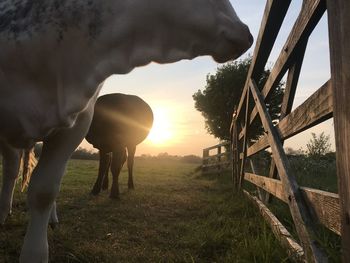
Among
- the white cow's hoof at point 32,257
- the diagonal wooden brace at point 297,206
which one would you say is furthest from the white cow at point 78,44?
the diagonal wooden brace at point 297,206

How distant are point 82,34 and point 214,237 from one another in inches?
69.2

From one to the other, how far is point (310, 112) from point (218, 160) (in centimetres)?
1128

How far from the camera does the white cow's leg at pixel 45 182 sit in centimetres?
176

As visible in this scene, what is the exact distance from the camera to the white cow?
4.25ft

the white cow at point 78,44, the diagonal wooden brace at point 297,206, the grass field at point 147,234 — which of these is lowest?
the grass field at point 147,234

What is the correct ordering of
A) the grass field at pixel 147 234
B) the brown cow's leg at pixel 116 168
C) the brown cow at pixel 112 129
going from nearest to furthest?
1. the grass field at pixel 147 234
2. the brown cow's leg at pixel 116 168
3. the brown cow at pixel 112 129

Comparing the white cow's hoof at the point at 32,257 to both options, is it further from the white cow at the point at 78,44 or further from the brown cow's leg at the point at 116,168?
the brown cow's leg at the point at 116,168

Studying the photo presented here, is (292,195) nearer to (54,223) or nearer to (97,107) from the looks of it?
(54,223)

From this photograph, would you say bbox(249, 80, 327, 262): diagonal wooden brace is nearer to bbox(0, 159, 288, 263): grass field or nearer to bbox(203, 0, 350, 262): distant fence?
bbox(203, 0, 350, 262): distant fence

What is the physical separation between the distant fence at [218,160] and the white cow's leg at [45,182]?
9.76 m

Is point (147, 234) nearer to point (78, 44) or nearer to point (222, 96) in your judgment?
point (78, 44)

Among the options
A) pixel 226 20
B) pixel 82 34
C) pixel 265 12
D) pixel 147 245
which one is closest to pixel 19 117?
pixel 82 34

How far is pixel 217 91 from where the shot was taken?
18203 mm

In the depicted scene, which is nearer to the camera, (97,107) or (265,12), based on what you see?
(265,12)
